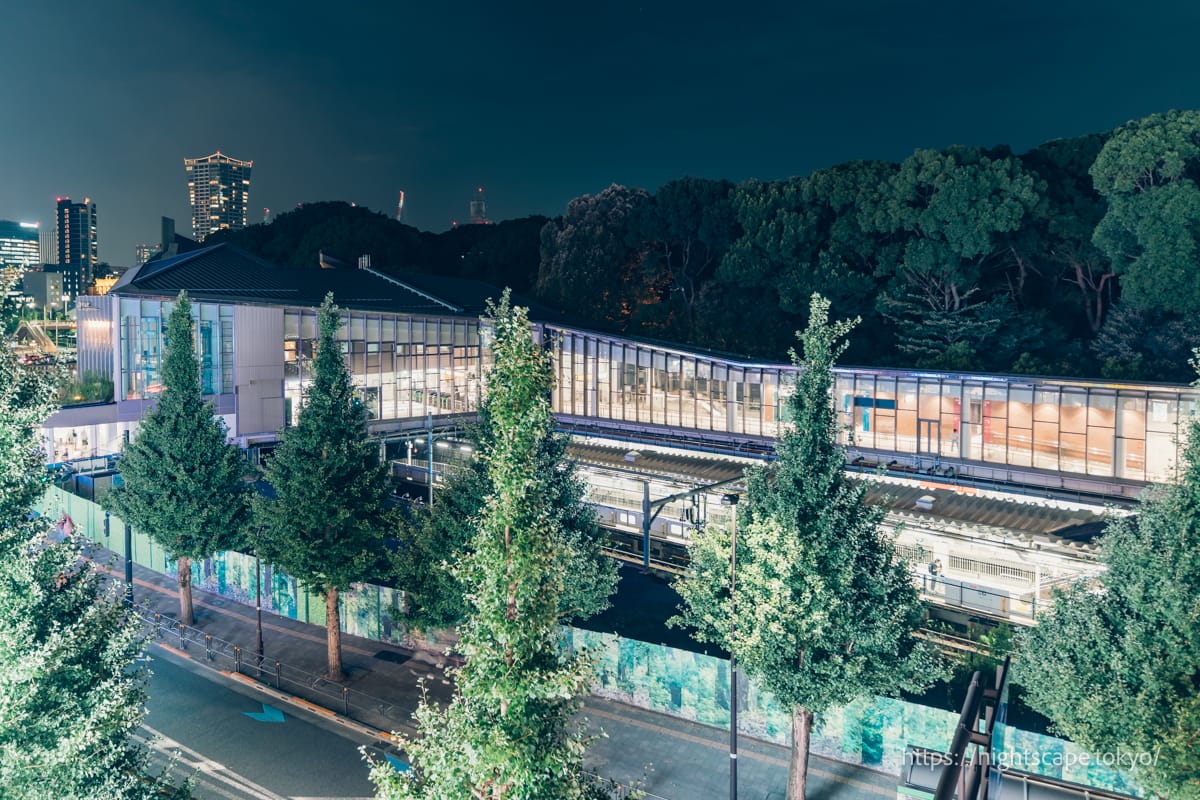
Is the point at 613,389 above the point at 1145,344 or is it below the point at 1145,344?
below

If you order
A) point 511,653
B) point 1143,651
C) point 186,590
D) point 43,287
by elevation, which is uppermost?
point 43,287

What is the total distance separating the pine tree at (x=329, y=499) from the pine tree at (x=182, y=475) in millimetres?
4410

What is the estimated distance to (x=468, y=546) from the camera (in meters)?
24.2

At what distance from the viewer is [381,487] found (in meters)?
26.8

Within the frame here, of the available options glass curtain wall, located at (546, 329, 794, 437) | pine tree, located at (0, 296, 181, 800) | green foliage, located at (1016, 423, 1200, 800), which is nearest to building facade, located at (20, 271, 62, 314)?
glass curtain wall, located at (546, 329, 794, 437)

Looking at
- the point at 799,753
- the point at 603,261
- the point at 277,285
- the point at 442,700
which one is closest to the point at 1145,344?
the point at 799,753

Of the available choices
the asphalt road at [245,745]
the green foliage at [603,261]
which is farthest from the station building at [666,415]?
the green foliage at [603,261]

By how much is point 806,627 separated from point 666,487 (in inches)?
783

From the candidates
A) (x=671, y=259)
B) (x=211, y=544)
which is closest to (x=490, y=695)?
(x=211, y=544)

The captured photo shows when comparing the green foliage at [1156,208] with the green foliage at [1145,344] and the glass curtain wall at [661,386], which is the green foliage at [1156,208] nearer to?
A: the green foliage at [1145,344]

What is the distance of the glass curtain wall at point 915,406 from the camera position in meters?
35.2

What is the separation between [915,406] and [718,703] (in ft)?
82.1

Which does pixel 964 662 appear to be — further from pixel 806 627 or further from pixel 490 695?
pixel 490 695

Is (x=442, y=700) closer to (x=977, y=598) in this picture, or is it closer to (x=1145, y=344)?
(x=977, y=598)
